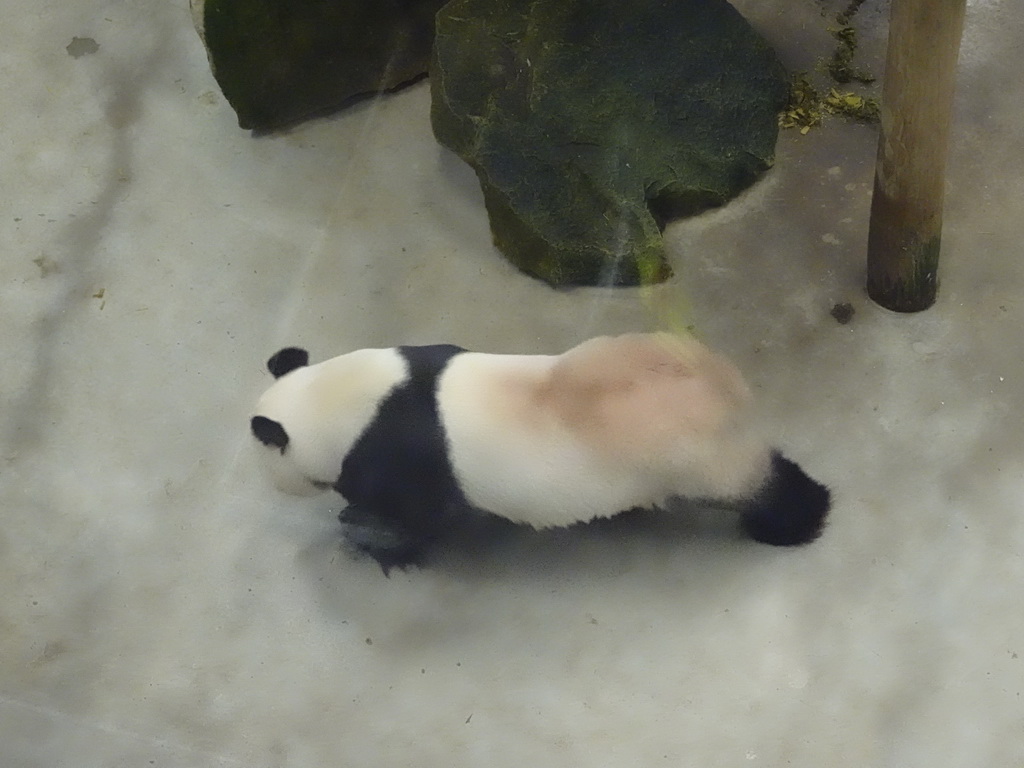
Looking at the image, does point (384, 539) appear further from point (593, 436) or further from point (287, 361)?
point (593, 436)

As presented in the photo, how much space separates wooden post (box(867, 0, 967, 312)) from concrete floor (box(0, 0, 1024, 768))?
11 centimetres

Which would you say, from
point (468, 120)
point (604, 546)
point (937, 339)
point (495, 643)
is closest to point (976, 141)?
point (937, 339)

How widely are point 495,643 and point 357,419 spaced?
0.58 meters

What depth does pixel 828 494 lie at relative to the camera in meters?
2.27

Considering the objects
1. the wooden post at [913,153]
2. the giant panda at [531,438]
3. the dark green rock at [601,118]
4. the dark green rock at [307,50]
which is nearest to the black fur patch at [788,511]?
the giant panda at [531,438]

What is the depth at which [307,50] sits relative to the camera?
3.08 m

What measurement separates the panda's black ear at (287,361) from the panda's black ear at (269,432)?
0.20 meters

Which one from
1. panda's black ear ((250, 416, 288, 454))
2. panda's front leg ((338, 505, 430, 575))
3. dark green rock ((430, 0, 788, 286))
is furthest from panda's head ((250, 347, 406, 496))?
dark green rock ((430, 0, 788, 286))

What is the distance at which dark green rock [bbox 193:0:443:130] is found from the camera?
9.70 ft

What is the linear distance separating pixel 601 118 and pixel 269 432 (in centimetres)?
127

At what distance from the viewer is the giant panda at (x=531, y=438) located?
1.99 metres

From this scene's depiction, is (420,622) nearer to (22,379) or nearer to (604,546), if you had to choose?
(604,546)

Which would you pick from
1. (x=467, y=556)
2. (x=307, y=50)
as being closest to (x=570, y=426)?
(x=467, y=556)

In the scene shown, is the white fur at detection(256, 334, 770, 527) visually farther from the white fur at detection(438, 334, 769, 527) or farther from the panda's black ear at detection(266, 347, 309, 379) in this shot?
the panda's black ear at detection(266, 347, 309, 379)
